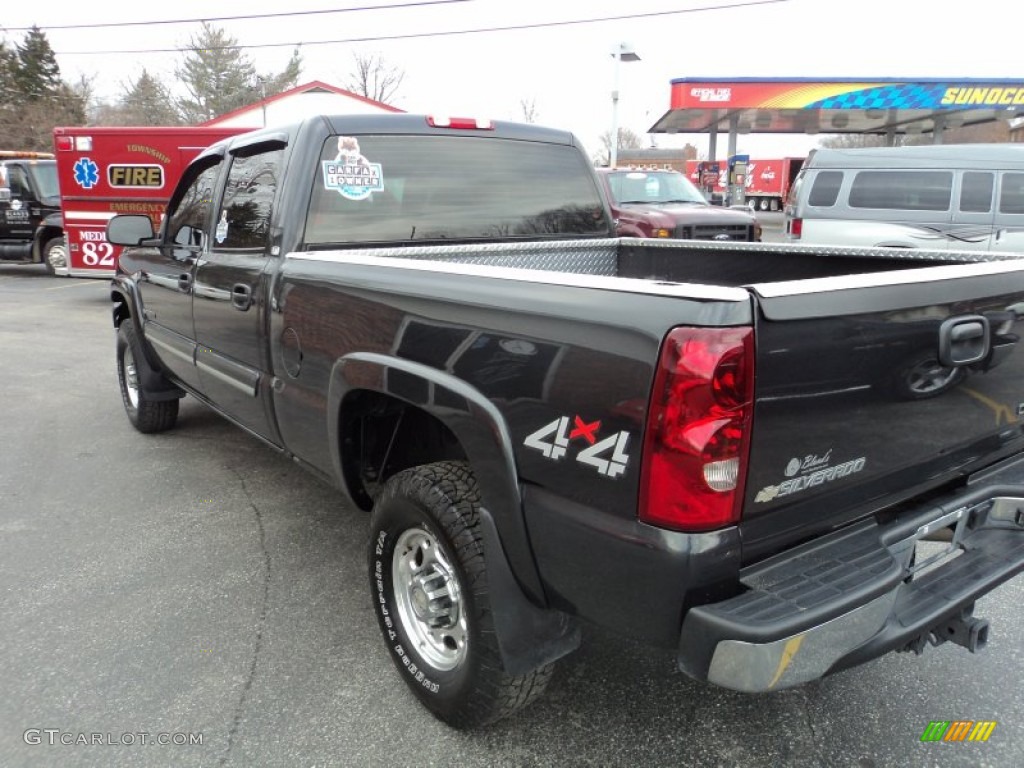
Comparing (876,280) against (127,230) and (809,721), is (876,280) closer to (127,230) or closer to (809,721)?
(809,721)

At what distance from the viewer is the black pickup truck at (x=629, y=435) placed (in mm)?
1610

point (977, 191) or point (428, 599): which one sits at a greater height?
point (977, 191)

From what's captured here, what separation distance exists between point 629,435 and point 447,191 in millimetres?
2087

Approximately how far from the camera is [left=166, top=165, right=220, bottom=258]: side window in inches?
157

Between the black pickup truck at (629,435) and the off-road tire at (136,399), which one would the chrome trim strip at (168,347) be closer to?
the off-road tire at (136,399)

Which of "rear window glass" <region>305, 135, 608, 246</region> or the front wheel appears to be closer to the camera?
the front wheel

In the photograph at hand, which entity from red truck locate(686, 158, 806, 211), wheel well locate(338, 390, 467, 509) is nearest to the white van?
wheel well locate(338, 390, 467, 509)

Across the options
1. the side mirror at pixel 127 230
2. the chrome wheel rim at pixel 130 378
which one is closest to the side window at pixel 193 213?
the side mirror at pixel 127 230

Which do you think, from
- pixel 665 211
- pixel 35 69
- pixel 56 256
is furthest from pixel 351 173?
pixel 35 69

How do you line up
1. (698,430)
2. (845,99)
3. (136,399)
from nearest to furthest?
(698,430) < (136,399) < (845,99)

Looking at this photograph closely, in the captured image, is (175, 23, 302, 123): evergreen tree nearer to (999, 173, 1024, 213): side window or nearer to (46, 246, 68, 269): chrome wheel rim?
(46, 246, 68, 269): chrome wheel rim

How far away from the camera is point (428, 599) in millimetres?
2396

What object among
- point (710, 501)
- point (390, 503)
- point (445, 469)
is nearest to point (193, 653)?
point (390, 503)

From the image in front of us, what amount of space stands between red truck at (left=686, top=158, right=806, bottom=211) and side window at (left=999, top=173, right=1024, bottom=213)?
31203 mm
